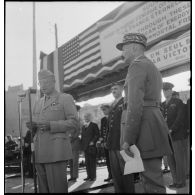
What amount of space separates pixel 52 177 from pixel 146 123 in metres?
0.89

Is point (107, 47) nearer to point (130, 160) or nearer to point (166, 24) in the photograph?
point (166, 24)

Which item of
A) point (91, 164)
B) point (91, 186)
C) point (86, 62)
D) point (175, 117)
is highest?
point (86, 62)

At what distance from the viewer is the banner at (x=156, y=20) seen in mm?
2552

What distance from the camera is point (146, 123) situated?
1.88m

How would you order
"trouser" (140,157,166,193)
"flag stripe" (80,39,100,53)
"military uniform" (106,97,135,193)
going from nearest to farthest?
"trouser" (140,157,166,193) → "military uniform" (106,97,135,193) → "flag stripe" (80,39,100,53)

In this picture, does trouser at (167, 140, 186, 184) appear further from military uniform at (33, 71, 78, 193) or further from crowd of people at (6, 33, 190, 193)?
military uniform at (33, 71, 78, 193)

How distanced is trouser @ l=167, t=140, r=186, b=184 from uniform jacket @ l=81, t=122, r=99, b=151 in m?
1.29

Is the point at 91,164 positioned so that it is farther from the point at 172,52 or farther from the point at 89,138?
the point at 172,52

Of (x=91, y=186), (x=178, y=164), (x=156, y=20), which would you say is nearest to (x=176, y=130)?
(x=178, y=164)

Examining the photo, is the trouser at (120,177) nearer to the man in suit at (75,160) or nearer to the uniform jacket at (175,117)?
the man in suit at (75,160)

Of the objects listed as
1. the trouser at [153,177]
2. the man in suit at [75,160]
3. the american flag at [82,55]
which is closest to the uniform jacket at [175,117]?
the man in suit at [75,160]

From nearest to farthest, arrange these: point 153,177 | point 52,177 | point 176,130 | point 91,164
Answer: point 153,177, point 52,177, point 176,130, point 91,164

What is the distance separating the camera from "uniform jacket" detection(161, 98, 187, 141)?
3.11 m

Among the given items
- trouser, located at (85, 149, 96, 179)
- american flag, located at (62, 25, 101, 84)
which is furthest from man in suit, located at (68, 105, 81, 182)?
american flag, located at (62, 25, 101, 84)
